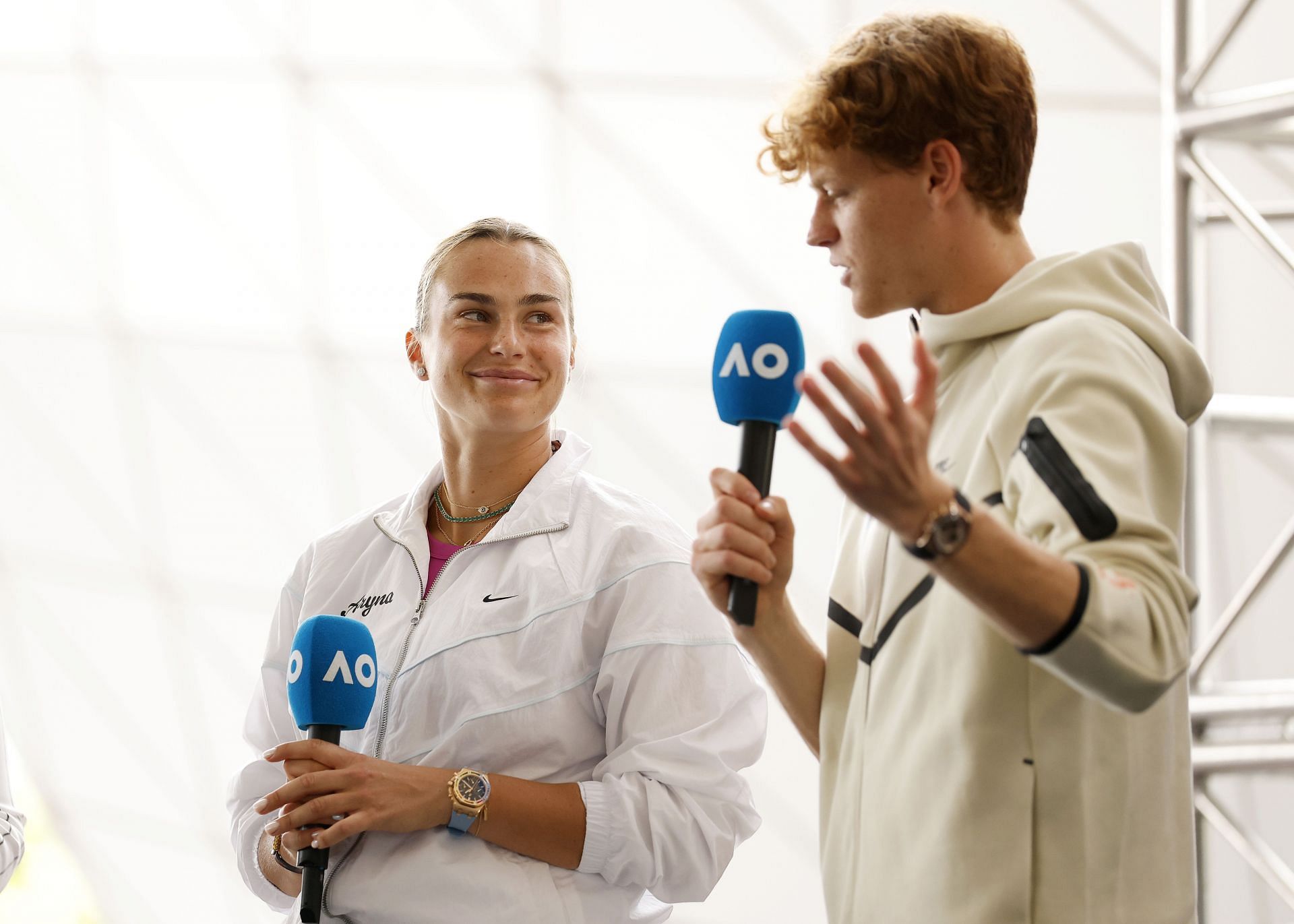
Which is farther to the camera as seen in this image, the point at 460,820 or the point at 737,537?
the point at 460,820

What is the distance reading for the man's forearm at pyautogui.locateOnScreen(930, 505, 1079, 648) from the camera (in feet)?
5.26

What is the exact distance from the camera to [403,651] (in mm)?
3055

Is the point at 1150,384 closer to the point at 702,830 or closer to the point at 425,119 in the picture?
the point at 702,830

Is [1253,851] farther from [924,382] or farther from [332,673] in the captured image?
[924,382]

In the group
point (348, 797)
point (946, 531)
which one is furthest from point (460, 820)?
point (946, 531)

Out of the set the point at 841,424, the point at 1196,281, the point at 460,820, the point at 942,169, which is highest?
the point at 1196,281

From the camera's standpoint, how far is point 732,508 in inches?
82.0

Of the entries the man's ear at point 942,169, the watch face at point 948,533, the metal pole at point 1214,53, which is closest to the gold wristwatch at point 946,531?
the watch face at point 948,533

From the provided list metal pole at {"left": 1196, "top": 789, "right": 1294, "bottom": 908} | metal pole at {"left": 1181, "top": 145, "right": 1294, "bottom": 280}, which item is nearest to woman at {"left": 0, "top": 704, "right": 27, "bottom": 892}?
metal pole at {"left": 1196, "top": 789, "right": 1294, "bottom": 908}

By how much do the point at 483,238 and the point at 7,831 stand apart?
1.79 meters

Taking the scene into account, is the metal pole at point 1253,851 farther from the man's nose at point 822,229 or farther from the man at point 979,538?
the man's nose at point 822,229

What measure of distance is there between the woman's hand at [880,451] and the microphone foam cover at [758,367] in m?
0.59

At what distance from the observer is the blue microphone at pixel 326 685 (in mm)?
2756

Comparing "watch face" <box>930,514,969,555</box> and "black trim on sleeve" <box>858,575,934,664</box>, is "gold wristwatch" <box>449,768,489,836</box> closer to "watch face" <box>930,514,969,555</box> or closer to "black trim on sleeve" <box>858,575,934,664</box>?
"black trim on sleeve" <box>858,575,934,664</box>
